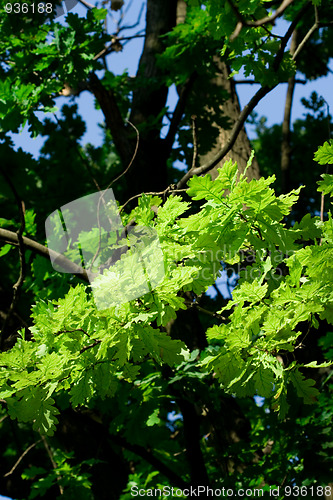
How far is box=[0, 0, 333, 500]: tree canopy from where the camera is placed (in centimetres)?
222

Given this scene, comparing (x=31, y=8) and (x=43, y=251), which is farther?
(x=31, y=8)

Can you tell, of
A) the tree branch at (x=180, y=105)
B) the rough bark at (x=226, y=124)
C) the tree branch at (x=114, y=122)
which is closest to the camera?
the tree branch at (x=114, y=122)

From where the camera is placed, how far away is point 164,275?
219 centimetres

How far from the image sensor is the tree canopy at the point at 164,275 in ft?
7.29

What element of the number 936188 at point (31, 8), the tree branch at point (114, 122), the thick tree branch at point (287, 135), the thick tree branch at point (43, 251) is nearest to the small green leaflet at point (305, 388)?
the thick tree branch at point (43, 251)

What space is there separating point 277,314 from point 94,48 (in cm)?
312

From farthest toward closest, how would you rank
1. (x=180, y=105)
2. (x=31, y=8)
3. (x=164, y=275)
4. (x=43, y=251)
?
(x=31, y=8)
(x=180, y=105)
(x=43, y=251)
(x=164, y=275)

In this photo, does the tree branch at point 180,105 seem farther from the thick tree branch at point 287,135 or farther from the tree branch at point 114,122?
the thick tree branch at point 287,135

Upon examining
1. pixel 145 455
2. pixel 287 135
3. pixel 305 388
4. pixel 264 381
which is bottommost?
pixel 145 455

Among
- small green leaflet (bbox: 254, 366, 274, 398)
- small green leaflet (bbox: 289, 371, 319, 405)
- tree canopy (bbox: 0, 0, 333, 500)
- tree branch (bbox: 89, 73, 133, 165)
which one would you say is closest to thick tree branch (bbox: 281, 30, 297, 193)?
tree canopy (bbox: 0, 0, 333, 500)

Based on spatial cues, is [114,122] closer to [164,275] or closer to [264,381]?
[164,275]

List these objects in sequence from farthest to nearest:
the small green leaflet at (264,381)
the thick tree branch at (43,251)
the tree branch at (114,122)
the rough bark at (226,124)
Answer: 1. the rough bark at (226,124)
2. the tree branch at (114,122)
3. the thick tree branch at (43,251)
4. the small green leaflet at (264,381)

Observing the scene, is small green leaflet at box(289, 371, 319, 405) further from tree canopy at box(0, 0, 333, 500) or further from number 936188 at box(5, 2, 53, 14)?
number 936188 at box(5, 2, 53, 14)

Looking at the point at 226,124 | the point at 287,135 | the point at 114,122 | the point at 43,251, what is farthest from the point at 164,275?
the point at 287,135
